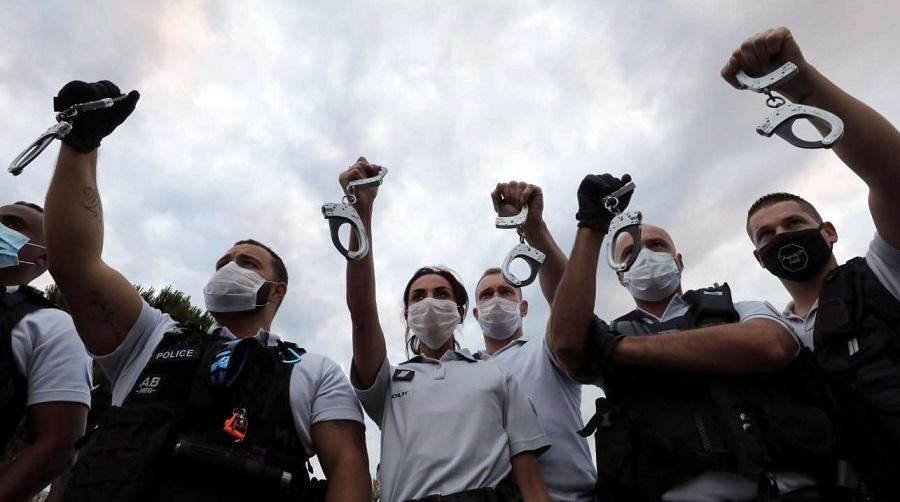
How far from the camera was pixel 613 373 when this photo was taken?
9.89 feet

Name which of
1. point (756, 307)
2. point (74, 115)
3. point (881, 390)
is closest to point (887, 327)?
point (881, 390)

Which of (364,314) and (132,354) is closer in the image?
(132,354)

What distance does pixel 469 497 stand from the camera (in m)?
2.78

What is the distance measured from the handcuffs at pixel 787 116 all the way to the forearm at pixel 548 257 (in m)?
1.65

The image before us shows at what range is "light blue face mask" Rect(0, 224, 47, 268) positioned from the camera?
3984 millimetres

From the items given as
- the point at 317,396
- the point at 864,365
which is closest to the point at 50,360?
the point at 317,396

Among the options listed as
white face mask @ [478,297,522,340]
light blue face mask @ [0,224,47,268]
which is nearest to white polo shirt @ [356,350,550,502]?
white face mask @ [478,297,522,340]

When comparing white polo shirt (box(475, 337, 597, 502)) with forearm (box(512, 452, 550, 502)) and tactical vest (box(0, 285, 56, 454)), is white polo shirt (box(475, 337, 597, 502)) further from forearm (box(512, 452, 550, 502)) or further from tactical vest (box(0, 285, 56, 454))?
tactical vest (box(0, 285, 56, 454))

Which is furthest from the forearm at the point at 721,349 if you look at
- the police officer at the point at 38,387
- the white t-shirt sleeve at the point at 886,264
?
the police officer at the point at 38,387

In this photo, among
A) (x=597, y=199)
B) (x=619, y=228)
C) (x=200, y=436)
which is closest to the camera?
(x=200, y=436)

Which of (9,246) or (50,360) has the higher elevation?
(9,246)

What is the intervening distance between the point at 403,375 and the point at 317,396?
0.58m

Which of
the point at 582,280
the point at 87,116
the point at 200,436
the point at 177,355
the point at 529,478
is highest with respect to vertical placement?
the point at 87,116

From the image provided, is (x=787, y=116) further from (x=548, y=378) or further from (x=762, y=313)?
(x=548, y=378)
